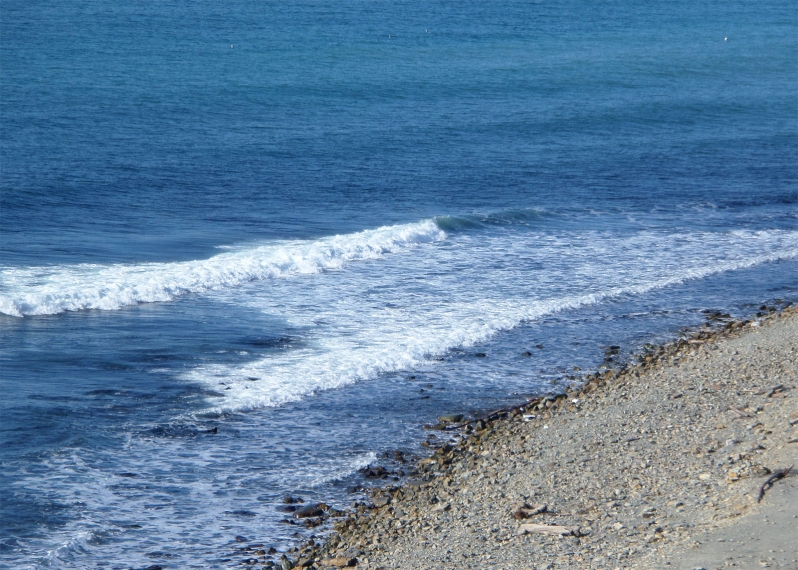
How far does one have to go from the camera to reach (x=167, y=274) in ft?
55.4

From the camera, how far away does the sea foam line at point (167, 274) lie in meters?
15.4

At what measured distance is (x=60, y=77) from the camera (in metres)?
36.5

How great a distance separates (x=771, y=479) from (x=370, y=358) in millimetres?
6292

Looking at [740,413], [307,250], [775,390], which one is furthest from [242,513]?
[307,250]

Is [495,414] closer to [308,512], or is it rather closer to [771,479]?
[308,512]

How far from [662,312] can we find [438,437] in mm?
6231

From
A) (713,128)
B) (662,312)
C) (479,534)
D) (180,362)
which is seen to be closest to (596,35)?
(713,128)

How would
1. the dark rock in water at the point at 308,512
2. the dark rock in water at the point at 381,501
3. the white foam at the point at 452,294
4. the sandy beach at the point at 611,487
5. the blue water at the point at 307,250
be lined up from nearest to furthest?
the sandy beach at the point at 611,487, the dark rock in water at the point at 308,512, the dark rock in water at the point at 381,501, the blue water at the point at 307,250, the white foam at the point at 452,294

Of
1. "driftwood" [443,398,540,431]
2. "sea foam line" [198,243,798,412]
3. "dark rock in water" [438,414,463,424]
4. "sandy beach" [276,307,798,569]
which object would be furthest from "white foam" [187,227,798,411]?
"sandy beach" [276,307,798,569]

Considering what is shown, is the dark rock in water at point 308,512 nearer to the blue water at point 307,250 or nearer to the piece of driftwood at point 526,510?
the blue water at point 307,250

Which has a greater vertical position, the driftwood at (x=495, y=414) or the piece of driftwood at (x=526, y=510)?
the piece of driftwood at (x=526, y=510)

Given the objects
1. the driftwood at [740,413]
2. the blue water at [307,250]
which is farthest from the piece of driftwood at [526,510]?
the driftwood at [740,413]

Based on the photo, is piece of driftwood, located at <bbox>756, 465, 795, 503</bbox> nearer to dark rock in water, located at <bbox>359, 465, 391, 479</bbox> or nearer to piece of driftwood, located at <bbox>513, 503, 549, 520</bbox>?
piece of driftwood, located at <bbox>513, 503, 549, 520</bbox>

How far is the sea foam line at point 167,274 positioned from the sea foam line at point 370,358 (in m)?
3.62
